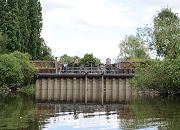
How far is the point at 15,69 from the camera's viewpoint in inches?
2840

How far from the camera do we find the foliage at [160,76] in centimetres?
5590

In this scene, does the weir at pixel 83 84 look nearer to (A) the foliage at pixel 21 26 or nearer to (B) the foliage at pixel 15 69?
(B) the foliage at pixel 15 69

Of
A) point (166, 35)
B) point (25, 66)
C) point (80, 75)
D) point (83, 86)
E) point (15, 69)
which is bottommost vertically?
point (83, 86)

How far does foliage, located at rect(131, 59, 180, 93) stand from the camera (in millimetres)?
55900

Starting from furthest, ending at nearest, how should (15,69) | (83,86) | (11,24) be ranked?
(11,24) → (83,86) → (15,69)

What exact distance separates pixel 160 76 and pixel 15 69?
21019 millimetres

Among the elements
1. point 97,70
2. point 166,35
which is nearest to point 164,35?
point 166,35

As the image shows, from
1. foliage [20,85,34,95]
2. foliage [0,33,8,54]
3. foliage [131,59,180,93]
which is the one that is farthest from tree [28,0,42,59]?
foliage [131,59,180,93]

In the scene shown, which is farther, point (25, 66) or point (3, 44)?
point (3, 44)

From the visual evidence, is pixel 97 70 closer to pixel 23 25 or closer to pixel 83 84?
pixel 83 84

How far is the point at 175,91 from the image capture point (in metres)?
62.6

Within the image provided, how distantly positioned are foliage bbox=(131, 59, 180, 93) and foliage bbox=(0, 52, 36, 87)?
1624 cm

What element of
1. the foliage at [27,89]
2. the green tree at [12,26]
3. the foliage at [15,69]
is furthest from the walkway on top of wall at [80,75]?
the green tree at [12,26]

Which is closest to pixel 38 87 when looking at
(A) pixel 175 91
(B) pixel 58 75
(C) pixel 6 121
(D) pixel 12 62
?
(B) pixel 58 75
